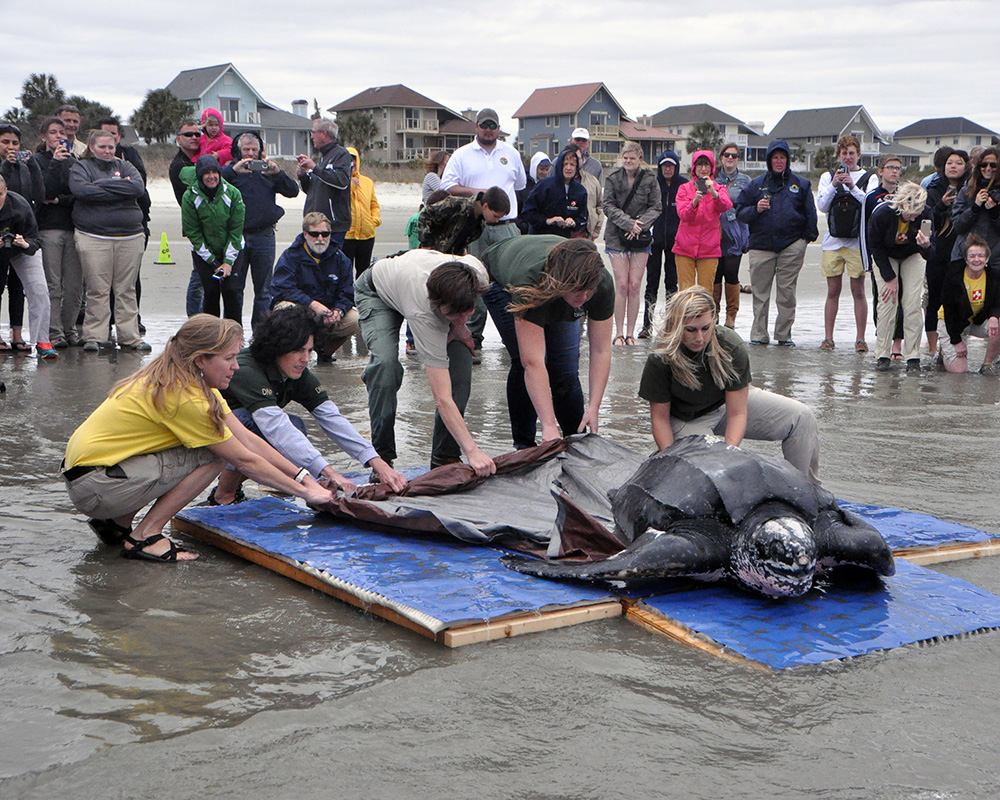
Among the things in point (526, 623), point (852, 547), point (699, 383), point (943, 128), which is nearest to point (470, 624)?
point (526, 623)

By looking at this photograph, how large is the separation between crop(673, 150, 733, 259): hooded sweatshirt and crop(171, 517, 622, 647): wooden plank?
7237mm

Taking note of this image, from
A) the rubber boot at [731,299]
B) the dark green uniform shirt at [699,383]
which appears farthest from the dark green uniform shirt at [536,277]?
the rubber boot at [731,299]

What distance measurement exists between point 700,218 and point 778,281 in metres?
1.17

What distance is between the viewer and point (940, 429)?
6.55 metres

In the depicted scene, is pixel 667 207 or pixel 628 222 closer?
pixel 628 222

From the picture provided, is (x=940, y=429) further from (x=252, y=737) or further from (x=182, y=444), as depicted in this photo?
(x=252, y=737)

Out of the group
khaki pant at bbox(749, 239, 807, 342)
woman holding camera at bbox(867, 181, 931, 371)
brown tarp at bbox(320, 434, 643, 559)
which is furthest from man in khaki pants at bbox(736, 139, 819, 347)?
brown tarp at bbox(320, 434, 643, 559)

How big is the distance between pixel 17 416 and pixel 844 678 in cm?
536

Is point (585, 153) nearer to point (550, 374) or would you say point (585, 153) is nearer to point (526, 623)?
point (550, 374)

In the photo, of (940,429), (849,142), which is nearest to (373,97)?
(849,142)

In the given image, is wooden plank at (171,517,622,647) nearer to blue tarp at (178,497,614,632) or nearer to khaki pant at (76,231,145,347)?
blue tarp at (178,497,614,632)

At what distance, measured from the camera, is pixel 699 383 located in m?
4.40

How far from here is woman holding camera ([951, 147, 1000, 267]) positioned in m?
8.50

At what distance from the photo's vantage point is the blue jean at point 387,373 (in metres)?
4.98
